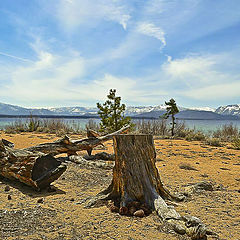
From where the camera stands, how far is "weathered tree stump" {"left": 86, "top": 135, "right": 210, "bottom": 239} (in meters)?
3.09

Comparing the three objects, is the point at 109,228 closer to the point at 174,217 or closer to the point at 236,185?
the point at 174,217

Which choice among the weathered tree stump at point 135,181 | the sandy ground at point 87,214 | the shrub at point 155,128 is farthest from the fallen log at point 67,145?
the shrub at point 155,128

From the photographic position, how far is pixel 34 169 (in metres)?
3.94

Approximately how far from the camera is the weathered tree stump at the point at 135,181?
10.1ft

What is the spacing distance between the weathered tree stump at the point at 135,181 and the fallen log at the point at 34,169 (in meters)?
1.08

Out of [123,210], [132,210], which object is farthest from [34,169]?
[132,210]

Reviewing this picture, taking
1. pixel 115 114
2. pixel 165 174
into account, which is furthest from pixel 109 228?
pixel 115 114

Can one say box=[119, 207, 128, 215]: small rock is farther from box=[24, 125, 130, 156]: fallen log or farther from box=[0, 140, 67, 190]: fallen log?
box=[24, 125, 130, 156]: fallen log

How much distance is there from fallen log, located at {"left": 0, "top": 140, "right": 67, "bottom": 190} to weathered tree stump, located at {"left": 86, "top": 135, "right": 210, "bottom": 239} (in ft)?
3.56

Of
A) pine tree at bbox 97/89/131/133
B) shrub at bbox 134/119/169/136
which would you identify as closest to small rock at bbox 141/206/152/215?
pine tree at bbox 97/89/131/133

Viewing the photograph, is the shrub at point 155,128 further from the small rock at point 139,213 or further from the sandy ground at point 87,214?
the small rock at point 139,213

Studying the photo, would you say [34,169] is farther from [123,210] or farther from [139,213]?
[139,213]

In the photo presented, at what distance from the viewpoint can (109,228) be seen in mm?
2525

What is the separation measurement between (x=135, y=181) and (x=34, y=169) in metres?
1.95
